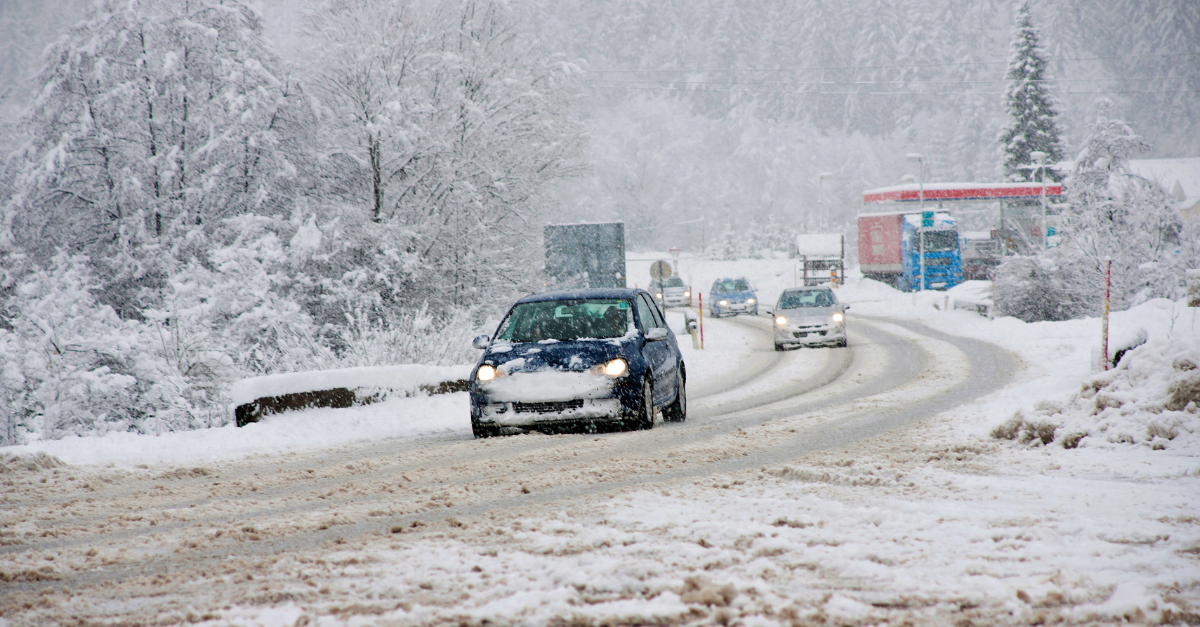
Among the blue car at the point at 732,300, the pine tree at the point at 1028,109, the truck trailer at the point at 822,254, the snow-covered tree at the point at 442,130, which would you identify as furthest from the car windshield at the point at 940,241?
the pine tree at the point at 1028,109

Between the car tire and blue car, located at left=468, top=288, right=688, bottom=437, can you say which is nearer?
blue car, located at left=468, top=288, right=688, bottom=437

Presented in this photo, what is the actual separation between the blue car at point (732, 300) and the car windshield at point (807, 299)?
15583 mm

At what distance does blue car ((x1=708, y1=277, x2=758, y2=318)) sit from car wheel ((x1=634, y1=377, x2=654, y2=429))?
2970 cm

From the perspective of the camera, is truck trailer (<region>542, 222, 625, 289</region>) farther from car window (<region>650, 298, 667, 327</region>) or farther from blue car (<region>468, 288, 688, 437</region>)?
blue car (<region>468, 288, 688, 437</region>)

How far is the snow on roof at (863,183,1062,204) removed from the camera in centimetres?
5088

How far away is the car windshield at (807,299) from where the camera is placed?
22969 millimetres

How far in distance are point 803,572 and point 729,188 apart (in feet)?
407

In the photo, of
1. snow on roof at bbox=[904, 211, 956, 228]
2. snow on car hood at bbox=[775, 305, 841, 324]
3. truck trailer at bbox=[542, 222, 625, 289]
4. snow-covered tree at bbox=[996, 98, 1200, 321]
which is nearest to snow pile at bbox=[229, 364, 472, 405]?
snow on car hood at bbox=[775, 305, 841, 324]

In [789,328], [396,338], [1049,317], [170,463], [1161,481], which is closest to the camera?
[1161,481]

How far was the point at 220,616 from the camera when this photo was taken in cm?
372

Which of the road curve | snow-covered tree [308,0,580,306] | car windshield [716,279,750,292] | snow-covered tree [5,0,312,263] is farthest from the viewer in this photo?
car windshield [716,279,750,292]

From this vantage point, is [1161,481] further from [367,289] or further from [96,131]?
[96,131]

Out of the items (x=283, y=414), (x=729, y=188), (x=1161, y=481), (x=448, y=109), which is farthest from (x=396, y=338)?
(x=729, y=188)

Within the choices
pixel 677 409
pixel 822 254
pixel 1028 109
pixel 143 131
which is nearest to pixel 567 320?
pixel 677 409
